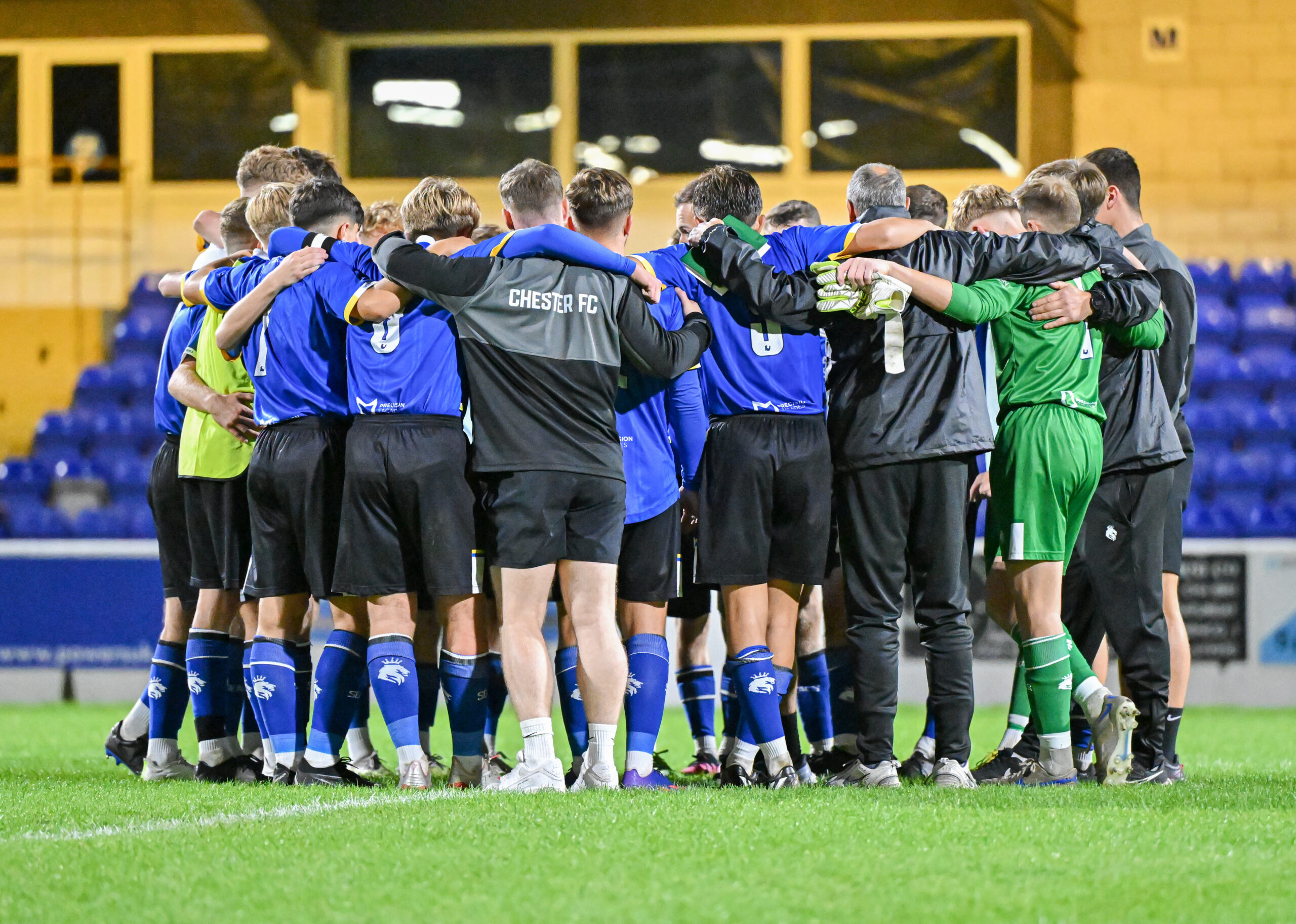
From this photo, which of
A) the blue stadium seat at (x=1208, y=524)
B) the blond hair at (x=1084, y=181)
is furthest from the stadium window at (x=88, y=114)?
the blond hair at (x=1084, y=181)

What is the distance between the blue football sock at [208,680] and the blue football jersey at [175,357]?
88 centimetres

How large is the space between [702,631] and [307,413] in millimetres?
1799

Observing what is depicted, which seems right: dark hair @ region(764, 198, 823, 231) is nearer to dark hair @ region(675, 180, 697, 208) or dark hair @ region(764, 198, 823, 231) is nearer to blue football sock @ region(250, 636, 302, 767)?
dark hair @ region(675, 180, 697, 208)

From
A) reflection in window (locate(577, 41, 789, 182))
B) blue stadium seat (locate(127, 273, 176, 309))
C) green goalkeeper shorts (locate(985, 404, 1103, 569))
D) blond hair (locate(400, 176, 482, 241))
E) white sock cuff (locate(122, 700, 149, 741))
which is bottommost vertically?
white sock cuff (locate(122, 700, 149, 741))

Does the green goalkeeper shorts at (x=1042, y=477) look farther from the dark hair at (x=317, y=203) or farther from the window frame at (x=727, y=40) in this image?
the window frame at (x=727, y=40)

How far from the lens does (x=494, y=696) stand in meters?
5.96

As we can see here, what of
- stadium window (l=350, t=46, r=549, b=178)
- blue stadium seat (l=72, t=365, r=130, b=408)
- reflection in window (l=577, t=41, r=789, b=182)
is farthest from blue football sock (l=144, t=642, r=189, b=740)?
stadium window (l=350, t=46, r=549, b=178)

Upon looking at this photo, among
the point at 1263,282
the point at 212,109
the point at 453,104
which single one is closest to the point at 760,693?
the point at 1263,282

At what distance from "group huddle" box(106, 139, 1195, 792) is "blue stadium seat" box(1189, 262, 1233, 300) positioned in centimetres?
976

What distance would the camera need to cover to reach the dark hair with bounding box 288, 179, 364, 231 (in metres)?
5.26

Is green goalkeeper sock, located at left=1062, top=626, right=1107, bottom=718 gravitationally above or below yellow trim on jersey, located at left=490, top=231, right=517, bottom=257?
below

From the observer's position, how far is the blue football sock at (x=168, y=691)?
18.6ft

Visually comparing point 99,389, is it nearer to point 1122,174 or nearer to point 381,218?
point 381,218

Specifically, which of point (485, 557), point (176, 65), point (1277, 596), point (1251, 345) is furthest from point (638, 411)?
point (176, 65)
